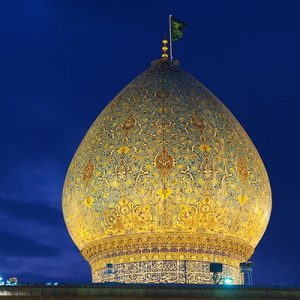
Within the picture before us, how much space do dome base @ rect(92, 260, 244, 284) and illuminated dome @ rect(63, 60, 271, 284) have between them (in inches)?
0.9

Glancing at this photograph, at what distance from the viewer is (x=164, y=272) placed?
66.6 ft

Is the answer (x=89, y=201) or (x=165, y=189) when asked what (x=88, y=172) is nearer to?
(x=89, y=201)


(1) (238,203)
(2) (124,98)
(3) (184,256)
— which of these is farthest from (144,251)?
(2) (124,98)

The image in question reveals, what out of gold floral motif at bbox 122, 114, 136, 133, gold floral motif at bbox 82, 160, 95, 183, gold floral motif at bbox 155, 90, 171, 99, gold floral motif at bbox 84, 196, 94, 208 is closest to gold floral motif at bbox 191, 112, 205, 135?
gold floral motif at bbox 155, 90, 171, 99

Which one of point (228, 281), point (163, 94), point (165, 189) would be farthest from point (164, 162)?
point (228, 281)

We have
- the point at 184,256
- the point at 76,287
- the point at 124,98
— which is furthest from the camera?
the point at 124,98

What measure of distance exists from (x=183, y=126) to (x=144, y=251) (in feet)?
9.92

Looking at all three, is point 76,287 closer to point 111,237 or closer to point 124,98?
point 111,237

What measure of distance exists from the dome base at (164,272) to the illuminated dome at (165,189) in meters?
0.02

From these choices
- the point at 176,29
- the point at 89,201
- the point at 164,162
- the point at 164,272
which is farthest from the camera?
the point at 176,29

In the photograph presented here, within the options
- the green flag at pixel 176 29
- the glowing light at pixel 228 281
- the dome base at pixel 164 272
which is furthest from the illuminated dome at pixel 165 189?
the green flag at pixel 176 29

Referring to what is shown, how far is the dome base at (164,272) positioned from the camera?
2028cm

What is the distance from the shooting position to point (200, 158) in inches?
822

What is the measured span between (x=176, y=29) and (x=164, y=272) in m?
6.81
